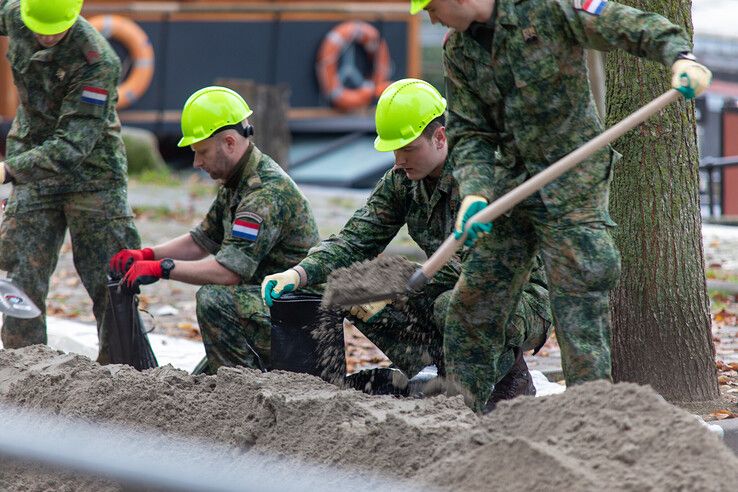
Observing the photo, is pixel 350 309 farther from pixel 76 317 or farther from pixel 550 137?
pixel 76 317

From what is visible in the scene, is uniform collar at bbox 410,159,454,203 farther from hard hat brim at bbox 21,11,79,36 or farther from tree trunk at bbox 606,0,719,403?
hard hat brim at bbox 21,11,79,36

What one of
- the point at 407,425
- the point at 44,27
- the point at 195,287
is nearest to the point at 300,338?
the point at 407,425

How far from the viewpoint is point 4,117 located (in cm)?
1738

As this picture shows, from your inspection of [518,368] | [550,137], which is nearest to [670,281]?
[518,368]

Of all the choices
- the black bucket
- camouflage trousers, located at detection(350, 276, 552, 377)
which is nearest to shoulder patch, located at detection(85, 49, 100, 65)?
the black bucket

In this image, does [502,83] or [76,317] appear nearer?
[502,83]

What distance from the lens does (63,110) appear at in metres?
6.22

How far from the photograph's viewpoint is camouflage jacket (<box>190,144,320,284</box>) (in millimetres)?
5516

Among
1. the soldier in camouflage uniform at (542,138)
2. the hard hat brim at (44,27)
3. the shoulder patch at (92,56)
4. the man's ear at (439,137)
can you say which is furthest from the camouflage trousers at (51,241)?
the soldier in camouflage uniform at (542,138)

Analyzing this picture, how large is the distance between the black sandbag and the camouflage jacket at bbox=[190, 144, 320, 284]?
1.71 ft

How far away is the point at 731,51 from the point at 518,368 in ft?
69.7

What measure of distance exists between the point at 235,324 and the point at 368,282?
1.05 meters

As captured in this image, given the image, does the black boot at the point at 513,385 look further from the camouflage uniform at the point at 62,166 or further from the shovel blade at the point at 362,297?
the camouflage uniform at the point at 62,166

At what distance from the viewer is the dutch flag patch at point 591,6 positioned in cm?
414
